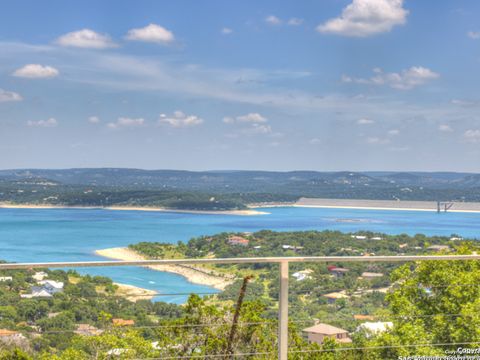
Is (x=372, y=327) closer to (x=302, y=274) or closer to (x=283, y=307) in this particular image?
(x=302, y=274)

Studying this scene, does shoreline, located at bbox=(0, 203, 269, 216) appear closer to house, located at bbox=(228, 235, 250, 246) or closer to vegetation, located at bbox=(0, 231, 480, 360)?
house, located at bbox=(228, 235, 250, 246)

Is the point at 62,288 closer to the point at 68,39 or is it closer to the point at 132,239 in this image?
the point at 132,239

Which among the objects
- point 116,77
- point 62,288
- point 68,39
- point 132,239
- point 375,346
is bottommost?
point 132,239

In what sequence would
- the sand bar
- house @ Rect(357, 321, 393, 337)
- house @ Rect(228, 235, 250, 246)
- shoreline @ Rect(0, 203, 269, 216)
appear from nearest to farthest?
house @ Rect(357, 321, 393, 337) → house @ Rect(228, 235, 250, 246) → the sand bar → shoreline @ Rect(0, 203, 269, 216)

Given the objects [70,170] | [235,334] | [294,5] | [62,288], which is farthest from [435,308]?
[70,170]

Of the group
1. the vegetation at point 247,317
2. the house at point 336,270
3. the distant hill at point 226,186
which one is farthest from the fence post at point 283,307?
the distant hill at point 226,186

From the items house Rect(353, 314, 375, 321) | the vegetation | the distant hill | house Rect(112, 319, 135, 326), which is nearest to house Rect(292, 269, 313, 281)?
the vegetation
